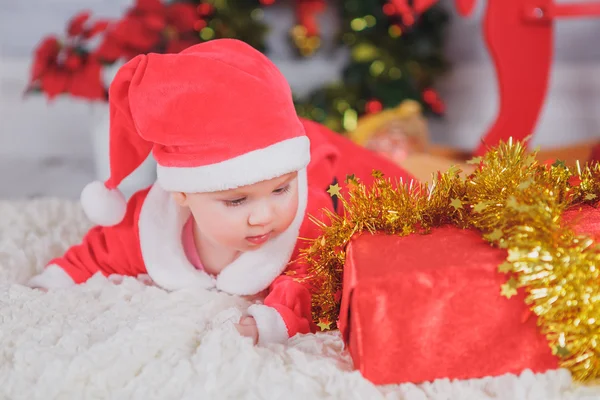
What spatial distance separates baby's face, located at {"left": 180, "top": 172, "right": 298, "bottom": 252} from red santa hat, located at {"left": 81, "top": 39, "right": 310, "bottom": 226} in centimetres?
3

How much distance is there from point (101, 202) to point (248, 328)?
367 millimetres

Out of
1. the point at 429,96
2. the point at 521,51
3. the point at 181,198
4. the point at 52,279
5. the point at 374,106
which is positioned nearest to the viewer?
the point at 181,198

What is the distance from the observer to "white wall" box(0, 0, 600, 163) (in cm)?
270

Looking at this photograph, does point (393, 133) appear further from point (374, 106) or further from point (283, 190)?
point (283, 190)

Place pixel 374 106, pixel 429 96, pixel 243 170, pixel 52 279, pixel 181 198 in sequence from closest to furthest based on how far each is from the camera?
pixel 243 170 < pixel 181 198 < pixel 52 279 < pixel 374 106 < pixel 429 96

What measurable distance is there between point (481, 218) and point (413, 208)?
91 millimetres

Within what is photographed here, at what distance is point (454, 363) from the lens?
84cm

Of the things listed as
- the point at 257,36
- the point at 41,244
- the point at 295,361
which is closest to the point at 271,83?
the point at 295,361

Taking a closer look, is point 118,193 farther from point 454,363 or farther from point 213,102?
point 454,363

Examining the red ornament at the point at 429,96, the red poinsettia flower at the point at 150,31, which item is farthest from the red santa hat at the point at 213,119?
the red ornament at the point at 429,96

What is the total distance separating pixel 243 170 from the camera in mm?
928

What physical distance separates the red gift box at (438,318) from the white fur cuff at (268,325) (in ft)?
0.45

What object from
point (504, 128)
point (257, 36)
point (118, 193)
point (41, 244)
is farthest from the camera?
point (257, 36)

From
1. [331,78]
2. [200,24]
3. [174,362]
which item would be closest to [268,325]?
[174,362]
